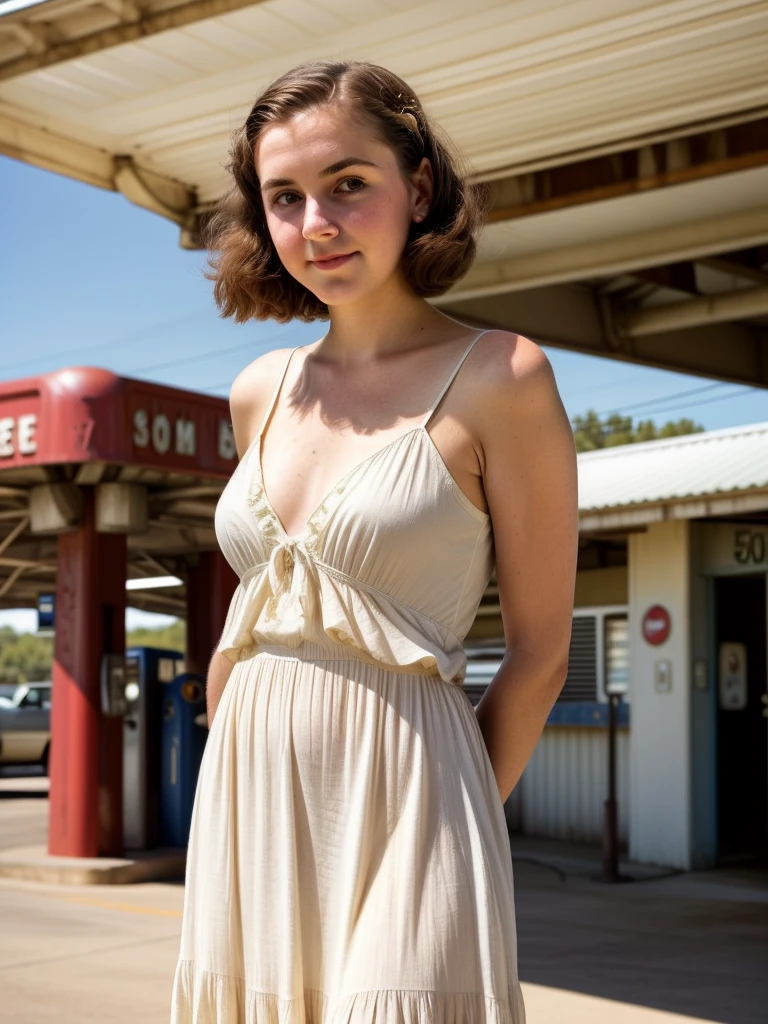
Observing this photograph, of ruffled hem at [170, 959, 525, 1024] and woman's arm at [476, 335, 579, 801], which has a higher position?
woman's arm at [476, 335, 579, 801]

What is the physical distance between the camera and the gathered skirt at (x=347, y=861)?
163cm

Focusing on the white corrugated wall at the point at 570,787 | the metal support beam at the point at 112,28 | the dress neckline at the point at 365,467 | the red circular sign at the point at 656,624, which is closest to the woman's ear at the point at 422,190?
the dress neckline at the point at 365,467

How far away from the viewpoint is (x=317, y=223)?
1.80 metres

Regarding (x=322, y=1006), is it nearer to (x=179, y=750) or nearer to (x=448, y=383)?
(x=448, y=383)

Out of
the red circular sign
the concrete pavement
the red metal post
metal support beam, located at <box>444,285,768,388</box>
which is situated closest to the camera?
the concrete pavement

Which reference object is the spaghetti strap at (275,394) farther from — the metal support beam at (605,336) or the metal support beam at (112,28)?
the metal support beam at (605,336)

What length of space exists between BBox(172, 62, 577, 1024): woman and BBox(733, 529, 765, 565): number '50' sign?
9.20 m

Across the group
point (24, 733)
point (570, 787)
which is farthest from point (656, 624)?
point (24, 733)

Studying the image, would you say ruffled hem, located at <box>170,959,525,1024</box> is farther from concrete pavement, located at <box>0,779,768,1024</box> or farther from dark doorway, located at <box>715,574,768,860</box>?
dark doorway, located at <box>715,574,768,860</box>

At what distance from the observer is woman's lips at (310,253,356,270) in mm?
1840

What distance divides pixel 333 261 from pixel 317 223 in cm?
6

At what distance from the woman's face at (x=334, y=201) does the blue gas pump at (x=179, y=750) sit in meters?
9.42

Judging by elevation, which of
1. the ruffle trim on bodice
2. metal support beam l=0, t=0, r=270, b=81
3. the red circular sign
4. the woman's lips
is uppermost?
metal support beam l=0, t=0, r=270, b=81

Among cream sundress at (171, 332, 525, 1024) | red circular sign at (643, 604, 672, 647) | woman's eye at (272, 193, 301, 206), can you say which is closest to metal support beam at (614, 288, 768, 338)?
red circular sign at (643, 604, 672, 647)
